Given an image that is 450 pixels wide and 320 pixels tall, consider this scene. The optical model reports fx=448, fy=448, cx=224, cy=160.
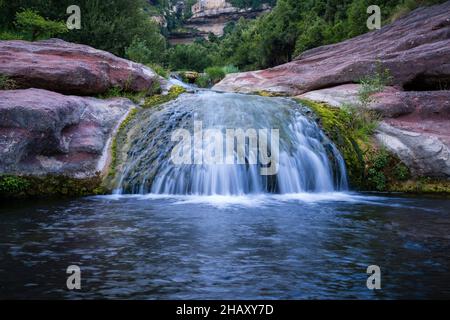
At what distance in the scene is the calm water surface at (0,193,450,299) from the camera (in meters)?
4.12

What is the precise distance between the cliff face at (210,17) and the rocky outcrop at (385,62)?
77.3m

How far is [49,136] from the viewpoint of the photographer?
8859 millimetres

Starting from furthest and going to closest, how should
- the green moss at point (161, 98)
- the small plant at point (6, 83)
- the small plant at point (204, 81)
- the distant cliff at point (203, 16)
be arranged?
the distant cliff at point (203, 16) → the small plant at point (204, 81) → the green moss at point (161, 98) → the small plant at point (6, 83)

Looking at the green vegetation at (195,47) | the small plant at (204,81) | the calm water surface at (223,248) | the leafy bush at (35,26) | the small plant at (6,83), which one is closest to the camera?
the calm water surface at (223,248)

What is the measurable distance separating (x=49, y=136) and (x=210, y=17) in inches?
3634

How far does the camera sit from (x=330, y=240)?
573 centimetres

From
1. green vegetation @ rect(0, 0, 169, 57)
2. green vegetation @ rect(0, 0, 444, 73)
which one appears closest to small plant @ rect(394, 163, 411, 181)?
green vegetation @ rect(0, 0, 444, 73)

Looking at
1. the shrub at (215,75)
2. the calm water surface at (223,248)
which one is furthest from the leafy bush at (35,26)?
the calm water surface at (223,248)

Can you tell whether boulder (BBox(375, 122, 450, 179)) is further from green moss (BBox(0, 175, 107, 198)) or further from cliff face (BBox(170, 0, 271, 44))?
cliff face (BBox(170, 0, 271, 44))

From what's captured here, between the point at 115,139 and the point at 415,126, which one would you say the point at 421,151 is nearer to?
the point at 415,126

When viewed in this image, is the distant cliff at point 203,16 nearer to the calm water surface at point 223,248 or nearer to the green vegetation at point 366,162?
the green vegetation at point 366,162

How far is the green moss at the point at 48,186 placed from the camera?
27.6 ft

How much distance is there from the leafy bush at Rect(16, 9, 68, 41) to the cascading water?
947cm

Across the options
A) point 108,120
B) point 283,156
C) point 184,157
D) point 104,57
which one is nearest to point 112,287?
point 184,157
